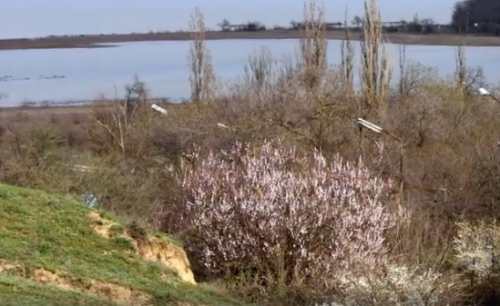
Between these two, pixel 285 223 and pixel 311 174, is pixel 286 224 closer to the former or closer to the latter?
pixel 285 223

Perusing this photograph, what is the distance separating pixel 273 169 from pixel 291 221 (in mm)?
1935

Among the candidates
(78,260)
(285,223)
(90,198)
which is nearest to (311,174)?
(285,223)

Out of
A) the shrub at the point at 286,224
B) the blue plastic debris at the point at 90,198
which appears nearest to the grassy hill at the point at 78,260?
the shrub at the point at 286,224

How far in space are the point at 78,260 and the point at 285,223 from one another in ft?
17.2

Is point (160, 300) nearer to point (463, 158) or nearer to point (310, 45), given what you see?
point (463, 158)

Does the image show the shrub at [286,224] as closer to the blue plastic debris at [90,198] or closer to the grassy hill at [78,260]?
the grassy hill at [78,260]

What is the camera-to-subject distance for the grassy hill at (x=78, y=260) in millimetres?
11271

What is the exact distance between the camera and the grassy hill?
37.0ft

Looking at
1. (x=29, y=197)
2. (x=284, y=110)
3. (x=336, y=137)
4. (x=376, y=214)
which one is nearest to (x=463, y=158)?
(x=336, y=137)

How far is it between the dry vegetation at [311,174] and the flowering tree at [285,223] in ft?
0.10

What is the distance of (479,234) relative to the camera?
19.3 metres

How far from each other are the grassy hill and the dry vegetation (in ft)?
6.65

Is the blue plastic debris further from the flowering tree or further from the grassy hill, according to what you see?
the grassy hill

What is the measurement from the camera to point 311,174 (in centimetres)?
1881
